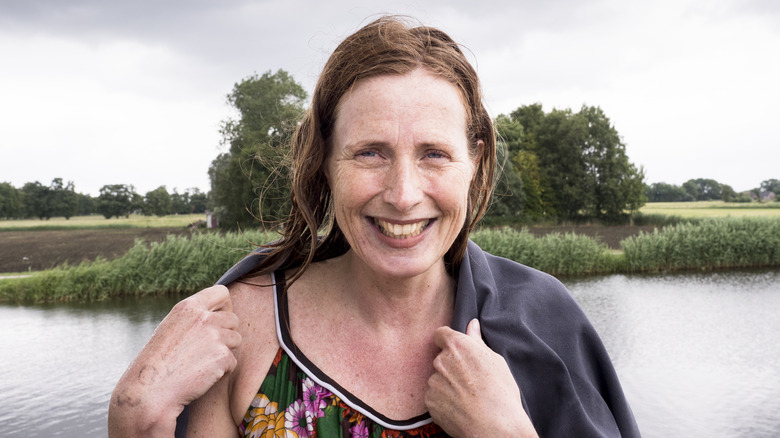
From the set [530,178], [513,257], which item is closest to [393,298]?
[513,257]

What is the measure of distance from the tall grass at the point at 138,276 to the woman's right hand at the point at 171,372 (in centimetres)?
917

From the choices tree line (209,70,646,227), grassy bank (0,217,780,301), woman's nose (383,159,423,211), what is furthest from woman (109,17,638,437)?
tree line (209,70,646,227)

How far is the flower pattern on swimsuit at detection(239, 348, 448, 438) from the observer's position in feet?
5.27

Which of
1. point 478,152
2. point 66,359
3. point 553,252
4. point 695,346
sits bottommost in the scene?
point 695,346

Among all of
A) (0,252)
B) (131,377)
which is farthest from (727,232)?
(0,252)

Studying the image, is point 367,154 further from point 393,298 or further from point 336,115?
point 393,298

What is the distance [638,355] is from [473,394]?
8.47m

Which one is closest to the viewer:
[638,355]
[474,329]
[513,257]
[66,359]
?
[474,329]

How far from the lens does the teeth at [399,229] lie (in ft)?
5.16

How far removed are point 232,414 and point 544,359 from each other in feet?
3.16

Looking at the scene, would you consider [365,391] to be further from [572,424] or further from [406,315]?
[572,424]

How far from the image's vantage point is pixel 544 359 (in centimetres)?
174

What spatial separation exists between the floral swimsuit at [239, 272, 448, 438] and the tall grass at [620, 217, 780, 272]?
13480 millimetres

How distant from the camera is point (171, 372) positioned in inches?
58.4
